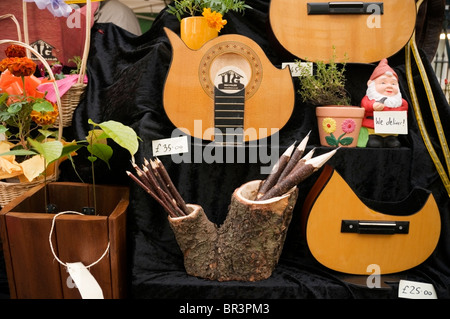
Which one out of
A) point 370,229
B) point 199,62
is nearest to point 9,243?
point 199,62

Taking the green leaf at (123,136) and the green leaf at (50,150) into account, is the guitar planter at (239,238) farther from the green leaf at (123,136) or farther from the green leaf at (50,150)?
the green leaf at (50,150)

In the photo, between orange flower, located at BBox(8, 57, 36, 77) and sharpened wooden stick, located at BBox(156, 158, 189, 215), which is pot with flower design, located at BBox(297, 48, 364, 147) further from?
orange flower, located at BBox(8, 57, 36, 77)

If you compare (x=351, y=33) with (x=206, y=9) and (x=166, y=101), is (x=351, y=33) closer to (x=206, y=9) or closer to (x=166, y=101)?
(x=206, y=9)

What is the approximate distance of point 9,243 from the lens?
0.83 m

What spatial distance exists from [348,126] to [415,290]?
19.8 inches

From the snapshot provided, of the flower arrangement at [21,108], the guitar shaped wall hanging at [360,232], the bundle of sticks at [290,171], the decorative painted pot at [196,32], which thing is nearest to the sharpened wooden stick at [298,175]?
the bundle of sticks at [290,171]

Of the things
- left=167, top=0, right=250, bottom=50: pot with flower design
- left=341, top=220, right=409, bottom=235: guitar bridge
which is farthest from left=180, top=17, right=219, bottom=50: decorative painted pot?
left=341, top=220, right=409, bottom=235: guitar bridge

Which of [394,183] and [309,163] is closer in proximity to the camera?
[309,163]

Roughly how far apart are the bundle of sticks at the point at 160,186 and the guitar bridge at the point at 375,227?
1.49 feet

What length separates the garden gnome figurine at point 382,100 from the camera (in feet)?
3.10

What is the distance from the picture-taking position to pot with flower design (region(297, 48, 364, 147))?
36.6 inches

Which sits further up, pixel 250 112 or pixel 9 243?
pixel 250 112
